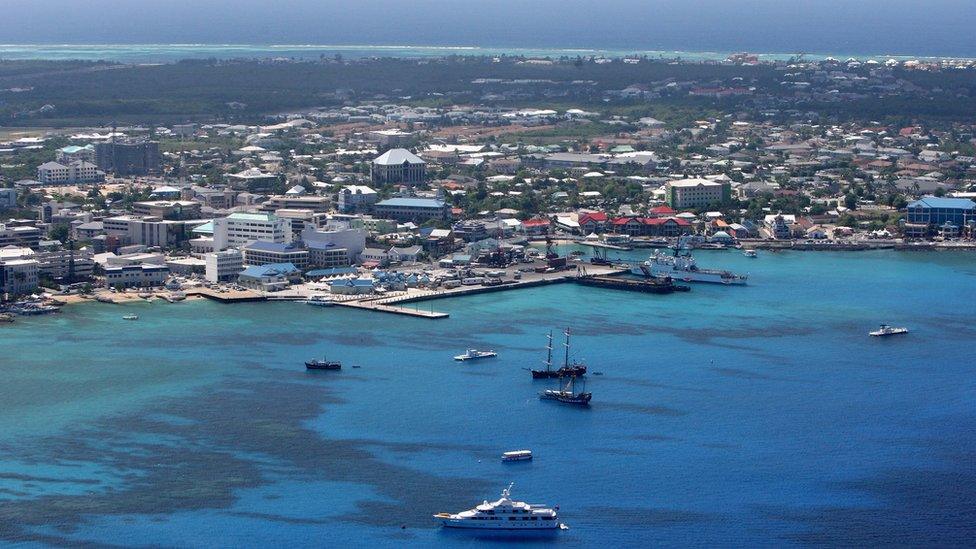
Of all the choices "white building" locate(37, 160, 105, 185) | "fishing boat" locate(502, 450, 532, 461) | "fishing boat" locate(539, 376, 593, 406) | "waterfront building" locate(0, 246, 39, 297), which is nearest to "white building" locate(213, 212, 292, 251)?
"waterfront building" locate(0, 246, 39, 297)

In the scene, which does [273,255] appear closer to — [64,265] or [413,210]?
[64,265]

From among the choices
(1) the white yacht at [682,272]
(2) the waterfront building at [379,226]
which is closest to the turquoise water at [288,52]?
(2) the waterfront building at [379,226]

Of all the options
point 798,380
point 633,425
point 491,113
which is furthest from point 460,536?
point 491,113

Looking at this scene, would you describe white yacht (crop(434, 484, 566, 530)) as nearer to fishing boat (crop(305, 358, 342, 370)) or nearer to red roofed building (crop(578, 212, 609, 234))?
fishing boat (crop(305, 358, 342, 370))

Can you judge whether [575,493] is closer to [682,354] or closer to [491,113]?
[682,354]

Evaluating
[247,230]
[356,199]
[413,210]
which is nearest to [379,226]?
[413,210]

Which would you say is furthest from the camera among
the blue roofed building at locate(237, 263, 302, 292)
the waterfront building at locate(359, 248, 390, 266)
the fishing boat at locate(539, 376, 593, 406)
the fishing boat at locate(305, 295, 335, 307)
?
the waterfront building at locate(359, 248, 390, 266)
